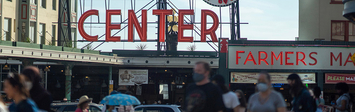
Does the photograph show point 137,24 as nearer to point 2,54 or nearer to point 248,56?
point 248,56

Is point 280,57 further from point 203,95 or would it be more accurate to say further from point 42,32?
point 203,95

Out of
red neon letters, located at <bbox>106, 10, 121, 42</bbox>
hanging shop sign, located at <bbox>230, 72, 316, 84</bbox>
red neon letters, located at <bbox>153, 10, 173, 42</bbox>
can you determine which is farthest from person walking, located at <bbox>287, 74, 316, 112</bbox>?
red neon letters, located at <bbox>106, 10, 121, 42</bbox>

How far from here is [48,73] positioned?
1302 inches

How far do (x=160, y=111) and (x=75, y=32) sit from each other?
26.1 metres

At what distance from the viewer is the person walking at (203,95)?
20.2ft

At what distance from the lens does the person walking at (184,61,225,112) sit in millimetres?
6164

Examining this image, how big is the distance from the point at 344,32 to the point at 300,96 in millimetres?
22259

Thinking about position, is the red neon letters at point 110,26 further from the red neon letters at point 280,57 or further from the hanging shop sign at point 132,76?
the red neon letters at point 280,57

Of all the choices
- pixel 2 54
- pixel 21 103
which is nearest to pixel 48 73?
pixel 2 54

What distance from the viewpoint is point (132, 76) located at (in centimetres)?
3098

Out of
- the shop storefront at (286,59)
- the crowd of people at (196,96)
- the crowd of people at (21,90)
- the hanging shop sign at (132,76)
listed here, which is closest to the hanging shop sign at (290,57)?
the shop storefront at (286,59)

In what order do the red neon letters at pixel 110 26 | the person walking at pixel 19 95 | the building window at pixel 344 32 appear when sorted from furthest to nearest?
the red neon letters at pixel 110 26 → the building window at pixel 344 32 → the person walking at pixel 19 95

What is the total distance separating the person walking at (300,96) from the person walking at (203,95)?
216 cm

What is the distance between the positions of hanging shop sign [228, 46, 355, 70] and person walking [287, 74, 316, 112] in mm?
18648
